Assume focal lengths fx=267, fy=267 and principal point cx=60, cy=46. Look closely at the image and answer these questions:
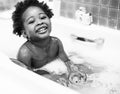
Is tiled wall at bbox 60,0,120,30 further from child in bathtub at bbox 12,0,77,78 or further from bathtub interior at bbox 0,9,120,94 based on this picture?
child in bathtub at bbox 12,0,77,78

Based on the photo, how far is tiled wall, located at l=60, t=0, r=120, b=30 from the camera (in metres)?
1.72

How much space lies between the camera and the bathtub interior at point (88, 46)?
1.58 metres

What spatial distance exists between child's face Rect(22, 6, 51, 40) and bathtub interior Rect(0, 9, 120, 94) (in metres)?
0.23

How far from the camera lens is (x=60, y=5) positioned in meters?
2.00

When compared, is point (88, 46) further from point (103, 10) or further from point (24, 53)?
point (24, 53)

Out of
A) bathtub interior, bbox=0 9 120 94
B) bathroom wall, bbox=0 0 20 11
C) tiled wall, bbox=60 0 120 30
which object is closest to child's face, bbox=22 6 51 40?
bathtub interior, bbox=0 9 120 94

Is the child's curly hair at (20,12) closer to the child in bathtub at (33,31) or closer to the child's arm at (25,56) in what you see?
the child in bathtub at (33,31)

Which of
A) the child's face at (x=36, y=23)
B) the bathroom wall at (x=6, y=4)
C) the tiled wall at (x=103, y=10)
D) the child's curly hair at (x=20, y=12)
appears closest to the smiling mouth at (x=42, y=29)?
the child's face at (x=36, y=23)

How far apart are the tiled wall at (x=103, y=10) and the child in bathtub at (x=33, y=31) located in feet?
1.45

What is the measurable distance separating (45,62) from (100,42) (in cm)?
43

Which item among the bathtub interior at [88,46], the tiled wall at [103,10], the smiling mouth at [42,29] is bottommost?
the bathtub interior at [88,46]

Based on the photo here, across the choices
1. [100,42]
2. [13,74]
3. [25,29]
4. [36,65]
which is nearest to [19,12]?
[25,29]

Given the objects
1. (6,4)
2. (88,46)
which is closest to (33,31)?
(88,46)

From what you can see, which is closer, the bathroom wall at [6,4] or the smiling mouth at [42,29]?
the smiling mouth at [42,29]
